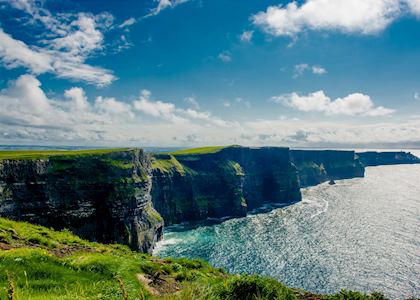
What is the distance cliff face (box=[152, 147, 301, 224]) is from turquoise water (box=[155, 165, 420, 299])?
1358 cm

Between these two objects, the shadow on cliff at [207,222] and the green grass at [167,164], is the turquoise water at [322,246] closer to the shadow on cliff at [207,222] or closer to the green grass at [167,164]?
the shadow on cliff at [207,222]

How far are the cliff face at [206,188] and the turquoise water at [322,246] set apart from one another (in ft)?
44.6

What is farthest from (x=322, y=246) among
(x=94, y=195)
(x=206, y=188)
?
(x=94, y=195)

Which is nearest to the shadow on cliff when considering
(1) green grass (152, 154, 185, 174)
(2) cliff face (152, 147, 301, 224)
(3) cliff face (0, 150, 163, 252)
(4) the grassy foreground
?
(2) cliff face (152, 147, 301, 224)

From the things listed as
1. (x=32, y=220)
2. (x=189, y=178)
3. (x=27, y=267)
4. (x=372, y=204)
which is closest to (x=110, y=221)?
(x=32, y=220)

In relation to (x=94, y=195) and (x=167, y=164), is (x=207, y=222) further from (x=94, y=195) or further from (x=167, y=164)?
(x=94, y=195)

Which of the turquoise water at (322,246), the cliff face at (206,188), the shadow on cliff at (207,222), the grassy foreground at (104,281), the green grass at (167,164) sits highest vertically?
the grassy foreground at (104,281)

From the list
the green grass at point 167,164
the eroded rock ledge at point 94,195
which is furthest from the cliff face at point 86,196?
the green grass at point 167,164

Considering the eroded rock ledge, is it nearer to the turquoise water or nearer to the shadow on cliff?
the shadow on cliff

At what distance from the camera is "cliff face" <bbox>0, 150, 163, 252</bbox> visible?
7419 centimetres

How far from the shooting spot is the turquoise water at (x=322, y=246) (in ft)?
255

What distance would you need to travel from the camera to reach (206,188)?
167500mm

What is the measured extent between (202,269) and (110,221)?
75.1 meters

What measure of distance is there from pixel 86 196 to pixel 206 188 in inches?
3437
